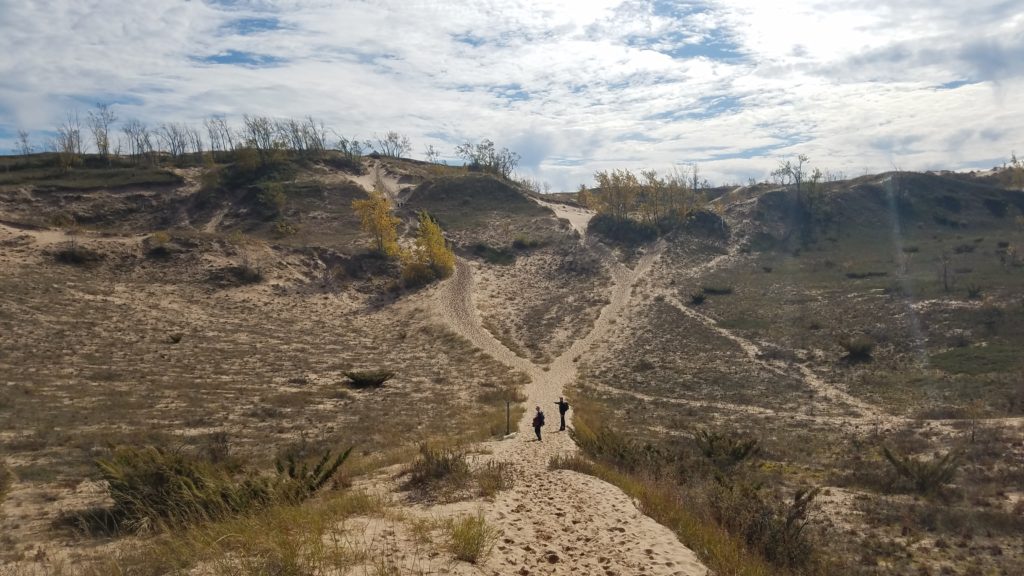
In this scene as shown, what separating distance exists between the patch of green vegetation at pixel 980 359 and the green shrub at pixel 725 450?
66.3 feet

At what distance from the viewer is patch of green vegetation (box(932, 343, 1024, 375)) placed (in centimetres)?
2920

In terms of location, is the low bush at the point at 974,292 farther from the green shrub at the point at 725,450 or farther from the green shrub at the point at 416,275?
the green shrub at the point at 416,275

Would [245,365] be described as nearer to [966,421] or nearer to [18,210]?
[966,421]

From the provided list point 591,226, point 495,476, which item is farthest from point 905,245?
point 495,476

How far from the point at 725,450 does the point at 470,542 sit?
14129mm

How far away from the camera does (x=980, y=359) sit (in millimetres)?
30781

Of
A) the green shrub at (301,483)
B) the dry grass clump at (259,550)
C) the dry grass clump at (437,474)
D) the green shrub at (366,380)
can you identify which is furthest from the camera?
the green shrub at (366,380)

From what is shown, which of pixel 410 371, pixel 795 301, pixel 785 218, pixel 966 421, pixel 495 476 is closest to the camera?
pixel 495 476

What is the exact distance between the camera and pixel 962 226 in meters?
81.5

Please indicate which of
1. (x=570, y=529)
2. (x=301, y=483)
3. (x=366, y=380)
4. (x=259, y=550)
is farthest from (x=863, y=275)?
(x=259, y=550)

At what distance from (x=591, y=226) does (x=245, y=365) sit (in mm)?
57423

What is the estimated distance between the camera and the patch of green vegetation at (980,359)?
2920 centimetres

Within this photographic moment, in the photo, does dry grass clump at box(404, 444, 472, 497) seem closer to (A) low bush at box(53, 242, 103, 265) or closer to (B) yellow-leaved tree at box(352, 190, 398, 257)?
(B) yellow-leaved tree at box(352, 190, 398, 257)

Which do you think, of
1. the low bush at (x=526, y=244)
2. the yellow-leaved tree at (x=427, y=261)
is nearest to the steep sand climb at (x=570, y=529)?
the yellow-leaved tree at (x=427, y=261)
